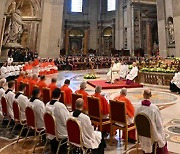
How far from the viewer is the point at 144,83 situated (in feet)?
40.0

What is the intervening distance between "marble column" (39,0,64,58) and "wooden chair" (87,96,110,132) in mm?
15210

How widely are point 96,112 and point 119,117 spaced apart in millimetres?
526

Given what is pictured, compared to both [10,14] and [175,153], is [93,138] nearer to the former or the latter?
[175,153]

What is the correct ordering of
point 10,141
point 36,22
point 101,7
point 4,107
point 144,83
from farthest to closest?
point 101,7 < point 36,22 < point 144,83 < point 4,107 < point 10,141

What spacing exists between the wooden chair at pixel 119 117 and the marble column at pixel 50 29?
1565cm

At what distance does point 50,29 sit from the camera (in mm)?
19594

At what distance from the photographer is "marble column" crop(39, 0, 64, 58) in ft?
61.4

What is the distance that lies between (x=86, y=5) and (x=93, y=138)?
31.6m

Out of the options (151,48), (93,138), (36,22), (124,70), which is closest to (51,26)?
(36,22)

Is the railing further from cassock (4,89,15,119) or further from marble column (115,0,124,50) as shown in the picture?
marble column (115,0,124,50)

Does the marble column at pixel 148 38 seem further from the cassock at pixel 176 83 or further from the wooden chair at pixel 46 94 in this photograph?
the wooden chair at pixel 46 94

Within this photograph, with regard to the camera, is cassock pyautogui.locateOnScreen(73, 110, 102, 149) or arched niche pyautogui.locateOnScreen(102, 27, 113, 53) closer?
cassock pyautogui.locateOnScreen(73, 110, 102, 149)

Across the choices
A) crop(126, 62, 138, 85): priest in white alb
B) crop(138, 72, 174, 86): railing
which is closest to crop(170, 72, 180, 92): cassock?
crop(138, 72, 174, 86): railing

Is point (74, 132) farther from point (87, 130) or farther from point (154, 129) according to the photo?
point (154, 129)
